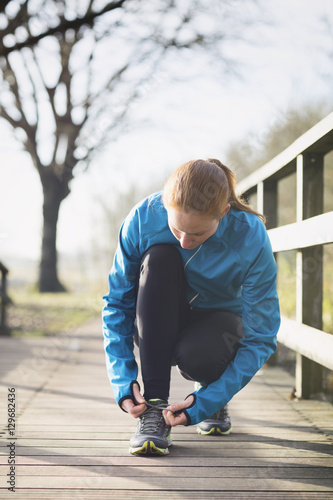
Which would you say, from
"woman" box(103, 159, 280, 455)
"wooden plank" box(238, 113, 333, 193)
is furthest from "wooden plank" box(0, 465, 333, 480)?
"wooden plank" box(238, 113, 333, 193)

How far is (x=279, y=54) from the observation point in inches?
312

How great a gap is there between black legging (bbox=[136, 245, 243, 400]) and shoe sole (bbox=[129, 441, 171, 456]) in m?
0.13

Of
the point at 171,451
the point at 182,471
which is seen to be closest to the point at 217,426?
the point at 171,451

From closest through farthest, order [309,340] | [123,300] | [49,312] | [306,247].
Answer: [123,300] < [309,340] < [306,247] < [49,312]

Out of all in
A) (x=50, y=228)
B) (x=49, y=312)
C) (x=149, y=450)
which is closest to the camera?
(x=149, y=450)

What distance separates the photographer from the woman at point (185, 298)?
1.42m

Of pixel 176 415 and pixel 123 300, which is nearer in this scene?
pixel 176 415

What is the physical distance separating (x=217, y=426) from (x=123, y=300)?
51 cm

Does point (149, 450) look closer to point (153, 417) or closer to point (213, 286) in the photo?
point (153, 417)

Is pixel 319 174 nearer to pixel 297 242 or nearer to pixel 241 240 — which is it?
pixel 297 242

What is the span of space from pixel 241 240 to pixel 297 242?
500mm

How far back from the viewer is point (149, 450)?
1476 mm

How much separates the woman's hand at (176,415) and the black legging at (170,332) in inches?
2.9

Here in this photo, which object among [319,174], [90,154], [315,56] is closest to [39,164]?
[90,154]
